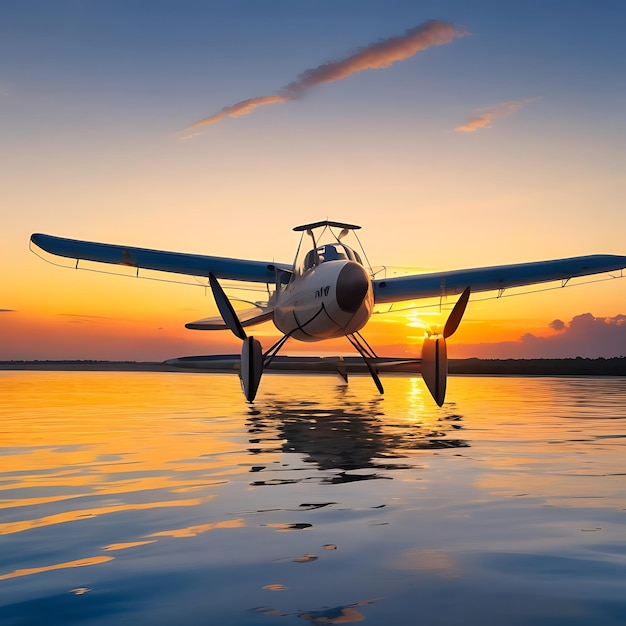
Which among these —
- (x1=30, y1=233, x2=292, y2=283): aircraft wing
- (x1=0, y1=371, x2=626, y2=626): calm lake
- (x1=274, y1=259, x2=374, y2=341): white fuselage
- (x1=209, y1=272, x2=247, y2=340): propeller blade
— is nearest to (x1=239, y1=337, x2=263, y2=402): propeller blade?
(x1=209, y1=272, x2=247, y2=340): propeller blade

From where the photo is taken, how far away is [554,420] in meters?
15.7

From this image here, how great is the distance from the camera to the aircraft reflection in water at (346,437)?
877 cm

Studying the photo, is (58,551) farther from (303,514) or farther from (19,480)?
(19,480)

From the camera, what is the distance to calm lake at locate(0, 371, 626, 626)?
373 cm

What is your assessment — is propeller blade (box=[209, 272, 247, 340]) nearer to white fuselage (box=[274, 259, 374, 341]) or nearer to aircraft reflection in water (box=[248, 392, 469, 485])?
white fuselage (box=[274, 259, 374, 341])

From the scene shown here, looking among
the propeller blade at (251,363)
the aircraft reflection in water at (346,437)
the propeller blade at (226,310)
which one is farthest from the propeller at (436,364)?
the propeller blade at (226,310)

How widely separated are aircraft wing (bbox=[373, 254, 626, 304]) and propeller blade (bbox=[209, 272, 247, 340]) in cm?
438

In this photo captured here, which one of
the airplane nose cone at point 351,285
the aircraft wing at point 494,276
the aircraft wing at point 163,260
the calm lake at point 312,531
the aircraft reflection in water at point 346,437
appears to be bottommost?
the aircraft reflection in water at point 346,437

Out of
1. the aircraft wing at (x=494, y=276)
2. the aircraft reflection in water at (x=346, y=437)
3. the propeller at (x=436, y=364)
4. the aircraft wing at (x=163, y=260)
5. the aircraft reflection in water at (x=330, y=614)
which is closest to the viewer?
the aircraft reflection in water at (x=330, y=614)

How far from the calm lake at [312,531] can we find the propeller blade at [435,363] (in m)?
6.09

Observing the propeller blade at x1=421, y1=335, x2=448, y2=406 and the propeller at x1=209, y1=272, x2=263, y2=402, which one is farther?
the propeller at x1=209, y1=272, x2=263, y2=402

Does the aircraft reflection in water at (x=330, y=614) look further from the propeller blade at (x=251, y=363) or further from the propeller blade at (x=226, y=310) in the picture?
the propeller blade at (x=226, y=310)

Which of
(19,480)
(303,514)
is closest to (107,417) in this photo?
(19,480)

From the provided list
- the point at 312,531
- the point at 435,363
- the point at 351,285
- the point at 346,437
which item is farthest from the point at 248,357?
the point at 312,531
